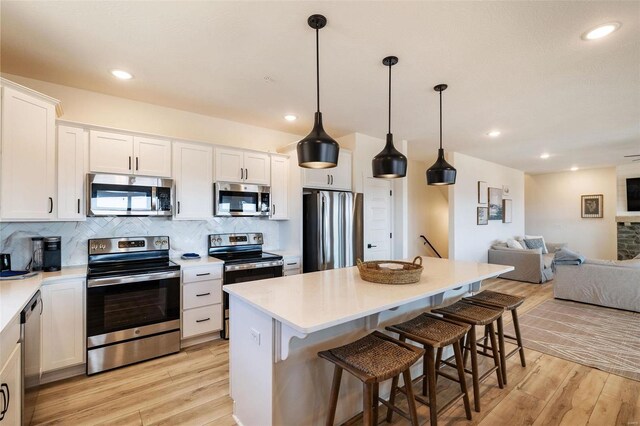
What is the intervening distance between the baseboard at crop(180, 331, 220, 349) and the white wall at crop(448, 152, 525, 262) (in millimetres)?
4536

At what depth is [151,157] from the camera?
3.13m

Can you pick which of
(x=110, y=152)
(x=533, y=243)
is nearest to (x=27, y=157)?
(x=110, y=152)

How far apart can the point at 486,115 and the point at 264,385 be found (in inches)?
151

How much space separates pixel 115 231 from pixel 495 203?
745 cm

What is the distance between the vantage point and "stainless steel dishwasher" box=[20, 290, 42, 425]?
1.75m

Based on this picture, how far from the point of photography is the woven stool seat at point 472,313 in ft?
7.30

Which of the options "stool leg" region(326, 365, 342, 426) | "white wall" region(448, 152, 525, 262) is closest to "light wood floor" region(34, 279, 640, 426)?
"stool leg" region(326, 365, 342, 426)

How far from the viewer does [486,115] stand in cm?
376

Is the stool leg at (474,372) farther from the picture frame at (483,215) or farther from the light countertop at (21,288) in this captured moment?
the picture frame at (483,215)

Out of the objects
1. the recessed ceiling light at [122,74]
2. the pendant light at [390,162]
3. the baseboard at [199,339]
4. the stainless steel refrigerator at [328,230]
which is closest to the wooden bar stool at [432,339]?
the pendant light at [390,162]

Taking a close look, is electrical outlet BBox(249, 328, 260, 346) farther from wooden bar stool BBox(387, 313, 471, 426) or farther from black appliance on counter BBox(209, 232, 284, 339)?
black appliance on counter BBox(209, 232, 284, 339)

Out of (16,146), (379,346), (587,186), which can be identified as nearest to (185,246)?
(16,146)

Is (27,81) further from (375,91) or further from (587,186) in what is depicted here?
(587,186)

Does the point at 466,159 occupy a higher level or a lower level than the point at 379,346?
higher
